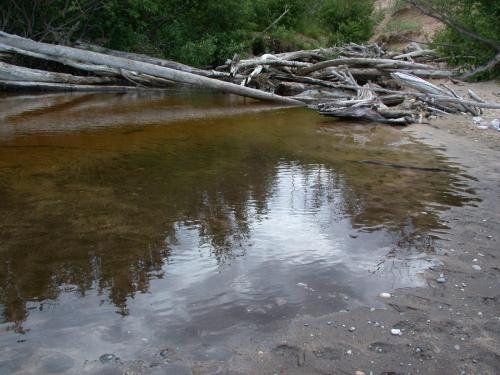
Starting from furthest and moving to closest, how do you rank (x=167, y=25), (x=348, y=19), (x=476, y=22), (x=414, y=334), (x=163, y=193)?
1. (x=348, y=19)
2. (x=167, y=25)
3. (x=476, y=22)
4. (x=163, y=193)
5. (x=414, y=334)

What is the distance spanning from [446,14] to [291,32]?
9793 millimetres

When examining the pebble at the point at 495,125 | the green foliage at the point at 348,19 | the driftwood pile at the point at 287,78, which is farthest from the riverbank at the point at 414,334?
the green foliage at the point at 348,19

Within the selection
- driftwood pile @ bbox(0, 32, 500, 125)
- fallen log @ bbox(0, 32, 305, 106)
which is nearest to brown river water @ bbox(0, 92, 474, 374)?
driftwood pile @ bbox(0, 32, 500, 125)

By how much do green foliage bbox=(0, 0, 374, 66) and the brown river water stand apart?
26.8 feet

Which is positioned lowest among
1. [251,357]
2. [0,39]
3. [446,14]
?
[251,357]

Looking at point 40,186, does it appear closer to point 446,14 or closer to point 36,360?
point 36,360

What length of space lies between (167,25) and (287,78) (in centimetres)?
527

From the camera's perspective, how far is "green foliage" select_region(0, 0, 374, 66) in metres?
15.3

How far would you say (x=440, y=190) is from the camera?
19.0 ft

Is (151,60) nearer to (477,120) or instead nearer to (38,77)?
(38,77)

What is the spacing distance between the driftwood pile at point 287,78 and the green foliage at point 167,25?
3.74 feet

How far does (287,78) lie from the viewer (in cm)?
1555

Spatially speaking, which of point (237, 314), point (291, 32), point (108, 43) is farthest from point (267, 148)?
point (291, 32)

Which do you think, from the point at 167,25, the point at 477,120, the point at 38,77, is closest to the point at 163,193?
the point at 477,120
